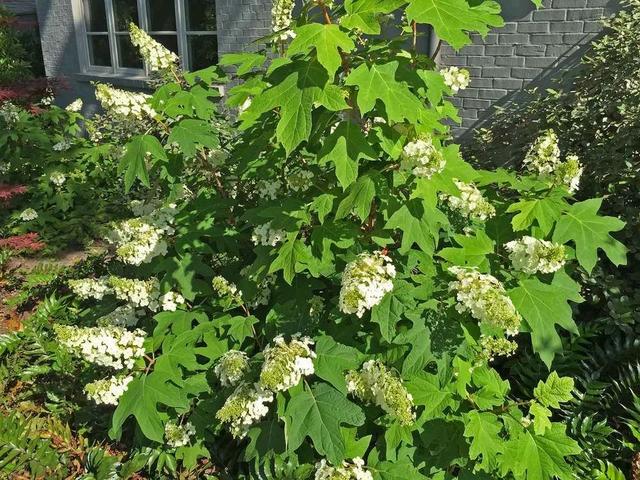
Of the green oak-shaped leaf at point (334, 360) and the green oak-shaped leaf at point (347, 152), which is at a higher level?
the green oak-shaped leaf at point (347, 152)

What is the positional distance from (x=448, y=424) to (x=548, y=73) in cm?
381

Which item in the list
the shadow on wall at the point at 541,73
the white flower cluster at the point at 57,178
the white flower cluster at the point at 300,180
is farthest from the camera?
the white flower cluster at the point at 57,178

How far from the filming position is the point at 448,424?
2109 mm

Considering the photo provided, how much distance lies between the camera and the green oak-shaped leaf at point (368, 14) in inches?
64.1

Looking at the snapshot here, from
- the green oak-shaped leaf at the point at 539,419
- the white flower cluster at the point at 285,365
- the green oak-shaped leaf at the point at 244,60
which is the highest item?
the green oak-shaped leaf at the point at 244,60

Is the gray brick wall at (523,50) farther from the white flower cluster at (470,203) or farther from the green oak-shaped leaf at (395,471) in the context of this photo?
the green oak-shaped leaf at (395,471)

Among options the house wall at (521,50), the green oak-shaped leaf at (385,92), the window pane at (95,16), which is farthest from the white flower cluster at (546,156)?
the window pane at (95,16)

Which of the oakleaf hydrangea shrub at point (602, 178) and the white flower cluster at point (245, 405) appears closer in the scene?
the white flower cluster at point (245, 405)

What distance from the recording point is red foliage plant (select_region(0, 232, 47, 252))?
4.84 m

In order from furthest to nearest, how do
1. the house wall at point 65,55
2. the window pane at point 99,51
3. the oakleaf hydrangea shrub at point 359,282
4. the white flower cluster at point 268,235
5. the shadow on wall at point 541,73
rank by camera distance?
the window pane at point 99,51 → the house wall at point 65,55 → the shadow on wall at point 541,73 → the white flower cluster at point 268,235 → the oakleaf hydrangea shrub at point 359,282

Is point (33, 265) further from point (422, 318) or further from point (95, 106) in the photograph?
point (95, 106)

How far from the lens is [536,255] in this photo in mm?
1922

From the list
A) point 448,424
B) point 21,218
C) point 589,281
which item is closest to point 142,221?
point 448,424

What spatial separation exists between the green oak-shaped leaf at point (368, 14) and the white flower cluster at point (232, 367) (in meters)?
1.31
